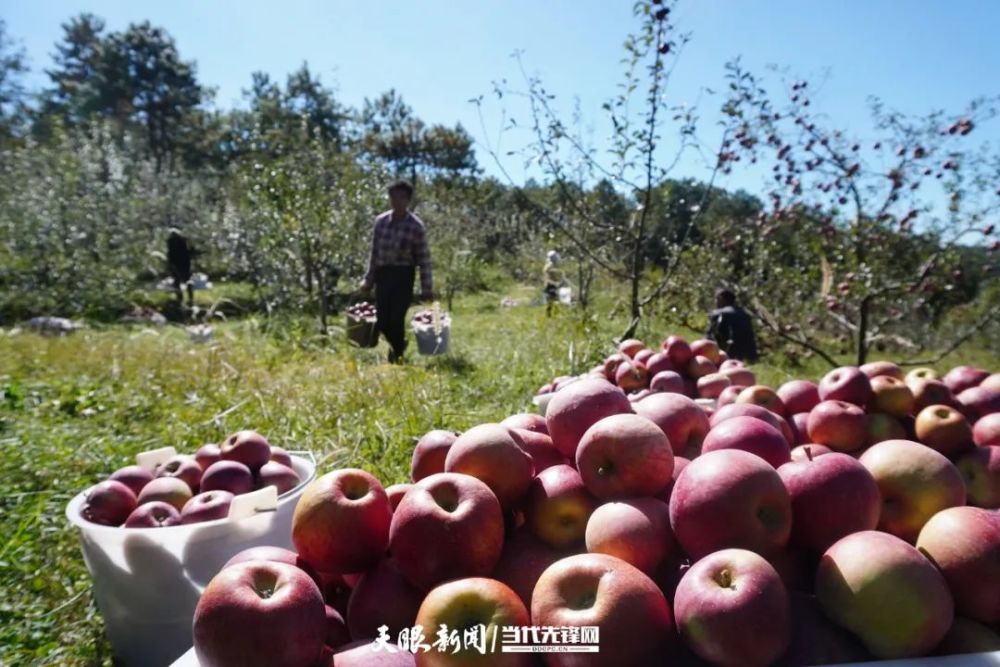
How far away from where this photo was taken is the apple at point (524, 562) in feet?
3.42

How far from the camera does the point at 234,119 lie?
141 ft

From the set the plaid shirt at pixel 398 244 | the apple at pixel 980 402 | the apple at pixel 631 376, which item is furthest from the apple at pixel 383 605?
the plaid shirt at pixel 398 244

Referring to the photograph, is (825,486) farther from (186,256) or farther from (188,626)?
(186,256)

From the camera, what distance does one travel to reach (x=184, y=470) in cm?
197

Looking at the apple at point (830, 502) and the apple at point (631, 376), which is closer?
the apple at point (830, 502)

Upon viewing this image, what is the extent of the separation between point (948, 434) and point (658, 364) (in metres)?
1.21

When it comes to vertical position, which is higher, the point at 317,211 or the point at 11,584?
the point at 317,211

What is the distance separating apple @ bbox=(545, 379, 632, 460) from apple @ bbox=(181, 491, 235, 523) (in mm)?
998

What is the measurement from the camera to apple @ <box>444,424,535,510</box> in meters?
1.17

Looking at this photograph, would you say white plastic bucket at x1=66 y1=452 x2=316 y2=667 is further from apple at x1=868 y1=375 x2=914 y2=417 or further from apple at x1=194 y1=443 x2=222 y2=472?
apple at x1=868 y1=375 x2=914 y2=417

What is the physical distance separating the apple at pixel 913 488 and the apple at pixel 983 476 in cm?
35

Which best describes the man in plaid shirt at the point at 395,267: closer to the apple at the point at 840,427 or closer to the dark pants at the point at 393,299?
the dark pants at the point at 393,299

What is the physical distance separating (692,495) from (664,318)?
8528 mm

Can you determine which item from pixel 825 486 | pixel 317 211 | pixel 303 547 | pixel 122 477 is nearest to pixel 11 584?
pixel 122 477
